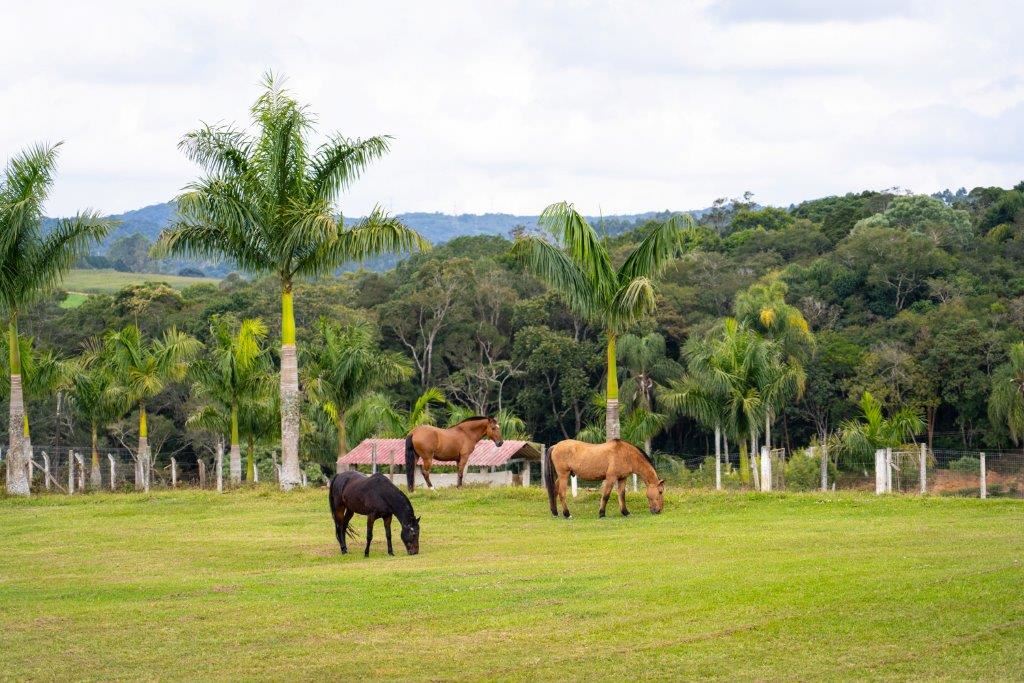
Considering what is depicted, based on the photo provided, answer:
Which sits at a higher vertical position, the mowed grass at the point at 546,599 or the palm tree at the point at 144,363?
the palm tree at the point at 144,363

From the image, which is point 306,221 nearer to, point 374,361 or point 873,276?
point 374,361

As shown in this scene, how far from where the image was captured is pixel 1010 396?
51.5m

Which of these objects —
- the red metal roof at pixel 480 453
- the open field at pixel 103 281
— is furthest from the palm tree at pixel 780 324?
the open field at pixel 103 281

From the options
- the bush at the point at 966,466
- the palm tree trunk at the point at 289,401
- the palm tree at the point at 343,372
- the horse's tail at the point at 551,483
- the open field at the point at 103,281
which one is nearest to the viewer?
the horse's tail at the point at 551,483

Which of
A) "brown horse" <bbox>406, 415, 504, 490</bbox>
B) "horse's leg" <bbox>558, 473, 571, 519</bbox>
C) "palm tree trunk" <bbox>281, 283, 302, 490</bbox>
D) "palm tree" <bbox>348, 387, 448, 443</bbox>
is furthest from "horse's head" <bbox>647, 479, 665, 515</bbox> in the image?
"palm tree" <bbox>348, 387, 448, 443</bbox>

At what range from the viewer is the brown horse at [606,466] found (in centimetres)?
2298

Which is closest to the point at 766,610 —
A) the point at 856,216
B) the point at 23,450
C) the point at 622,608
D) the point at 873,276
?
the point at 622,608

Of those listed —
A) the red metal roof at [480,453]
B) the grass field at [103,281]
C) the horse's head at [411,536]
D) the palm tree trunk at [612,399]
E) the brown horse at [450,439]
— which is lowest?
the horse's head at [411,536]

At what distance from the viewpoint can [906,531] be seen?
1891cm

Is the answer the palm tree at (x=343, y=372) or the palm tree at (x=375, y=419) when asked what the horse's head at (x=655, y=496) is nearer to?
the palm tree at (x=343, y=372)

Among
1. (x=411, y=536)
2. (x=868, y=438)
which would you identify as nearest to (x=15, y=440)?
(x=411, y=536)

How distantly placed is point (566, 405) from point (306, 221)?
39417 mm

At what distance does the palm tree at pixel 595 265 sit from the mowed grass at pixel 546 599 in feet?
19.7

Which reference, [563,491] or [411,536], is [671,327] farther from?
[411,536]
